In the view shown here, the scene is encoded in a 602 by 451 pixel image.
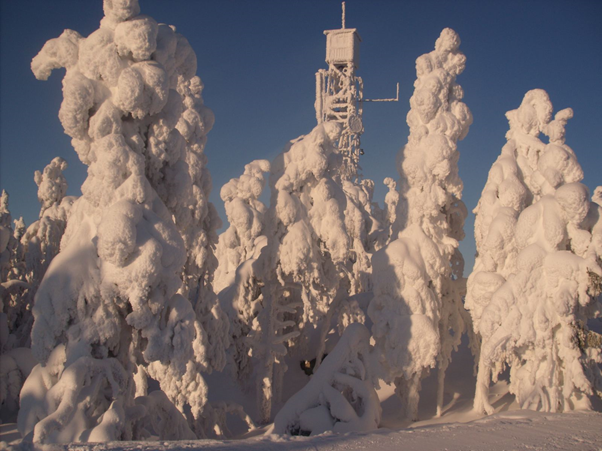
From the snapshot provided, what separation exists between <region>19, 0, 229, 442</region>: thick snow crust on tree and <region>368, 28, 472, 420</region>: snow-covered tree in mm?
4607

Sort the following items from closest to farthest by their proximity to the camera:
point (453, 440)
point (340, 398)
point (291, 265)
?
point (453, 440) → point (340, 398) → point (291, 265)

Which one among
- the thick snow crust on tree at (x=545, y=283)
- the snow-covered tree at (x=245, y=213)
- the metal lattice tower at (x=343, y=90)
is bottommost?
the thick snow crust on tree at (x=545, y=283)

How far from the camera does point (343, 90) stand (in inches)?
985

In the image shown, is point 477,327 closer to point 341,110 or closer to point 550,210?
point 550,210

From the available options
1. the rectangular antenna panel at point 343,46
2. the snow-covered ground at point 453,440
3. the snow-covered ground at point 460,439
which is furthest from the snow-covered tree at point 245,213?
the rectangular antenna panel at point 343,46

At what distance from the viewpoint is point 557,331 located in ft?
30.3

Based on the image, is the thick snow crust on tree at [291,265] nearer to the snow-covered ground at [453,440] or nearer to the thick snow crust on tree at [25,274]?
the thick snow crust on tree at [25,274]

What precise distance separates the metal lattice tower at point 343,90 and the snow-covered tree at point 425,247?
1300 centimetres

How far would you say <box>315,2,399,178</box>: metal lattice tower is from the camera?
24797 millimetres

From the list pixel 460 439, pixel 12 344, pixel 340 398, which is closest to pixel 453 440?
pixel 460 439

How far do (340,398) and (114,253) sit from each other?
503 cm

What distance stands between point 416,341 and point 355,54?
1850cm

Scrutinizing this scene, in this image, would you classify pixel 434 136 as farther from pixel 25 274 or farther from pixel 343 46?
pixel 343 46

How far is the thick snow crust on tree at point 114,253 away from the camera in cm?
619
